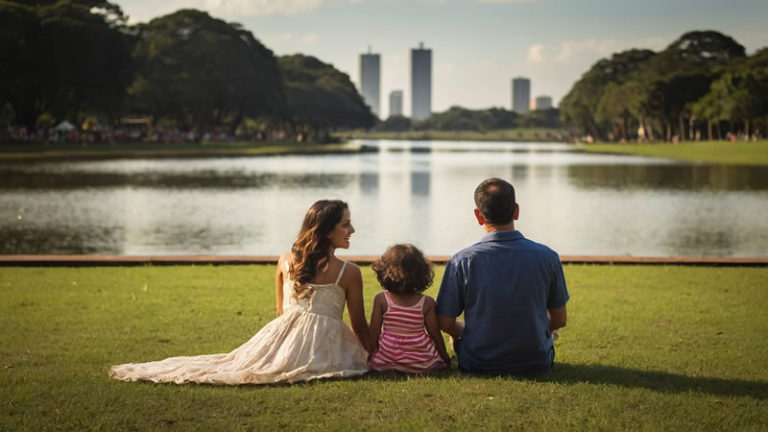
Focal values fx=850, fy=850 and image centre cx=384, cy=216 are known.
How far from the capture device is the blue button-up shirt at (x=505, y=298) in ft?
16.1

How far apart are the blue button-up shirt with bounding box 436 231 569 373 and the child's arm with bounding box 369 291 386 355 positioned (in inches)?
14.2

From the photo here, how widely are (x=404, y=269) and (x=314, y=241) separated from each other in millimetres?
577

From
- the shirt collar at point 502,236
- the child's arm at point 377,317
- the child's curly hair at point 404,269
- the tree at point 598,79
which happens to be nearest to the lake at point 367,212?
the child's arm at point 377,317

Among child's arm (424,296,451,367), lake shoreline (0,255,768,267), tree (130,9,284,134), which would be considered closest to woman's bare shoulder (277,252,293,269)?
child's arm (424,296,451,367)

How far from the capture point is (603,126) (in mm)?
122750

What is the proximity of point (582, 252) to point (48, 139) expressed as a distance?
55.2 m

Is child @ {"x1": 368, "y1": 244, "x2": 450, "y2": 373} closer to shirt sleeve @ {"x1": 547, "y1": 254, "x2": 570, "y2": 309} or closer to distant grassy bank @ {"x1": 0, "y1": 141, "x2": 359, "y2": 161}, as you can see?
shirt sleeve @ {"x1": 547, "y1": 254, "x2": 570, "y2": 309}

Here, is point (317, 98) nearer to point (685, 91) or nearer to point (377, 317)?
point (685, 91)

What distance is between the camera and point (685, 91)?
85.4 m

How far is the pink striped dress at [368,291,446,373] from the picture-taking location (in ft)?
16.9

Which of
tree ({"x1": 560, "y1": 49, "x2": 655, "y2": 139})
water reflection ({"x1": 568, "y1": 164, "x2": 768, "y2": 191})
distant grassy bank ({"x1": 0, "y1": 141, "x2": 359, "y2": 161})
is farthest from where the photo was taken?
tree ({"x1": 560, "y1": 49, "x2": 655, "y2": 139})

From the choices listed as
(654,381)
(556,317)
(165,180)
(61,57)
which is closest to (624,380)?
(654,381)

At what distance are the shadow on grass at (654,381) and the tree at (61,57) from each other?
5102cm

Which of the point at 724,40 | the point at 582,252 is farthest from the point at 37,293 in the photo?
the point at 724,40
